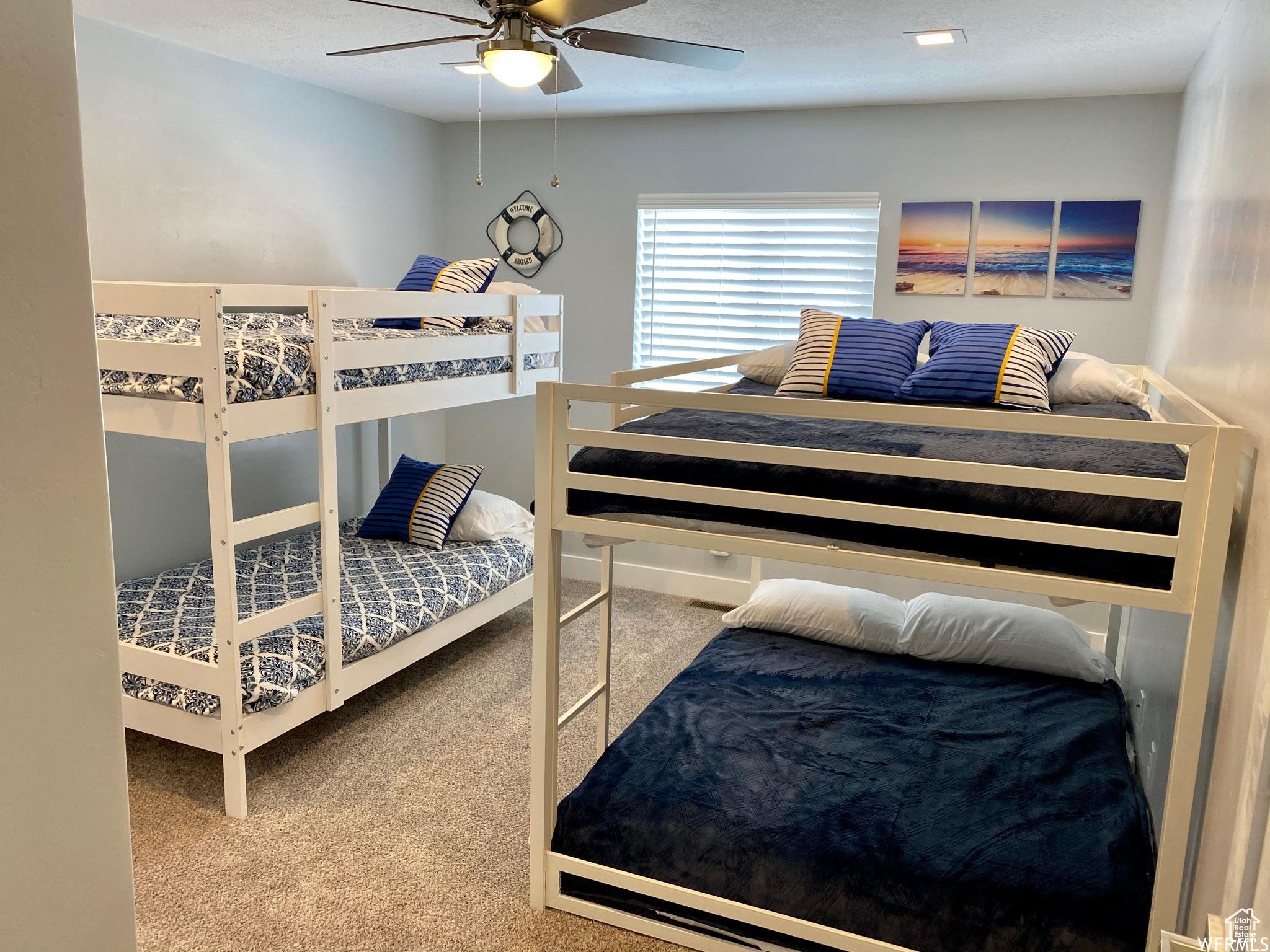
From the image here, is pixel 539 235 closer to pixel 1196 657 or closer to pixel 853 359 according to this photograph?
pixel 853 359

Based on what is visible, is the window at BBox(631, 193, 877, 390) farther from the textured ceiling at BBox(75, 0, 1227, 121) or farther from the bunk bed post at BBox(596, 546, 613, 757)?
the bunk bed post at BBox(596, 546, 613, 757)

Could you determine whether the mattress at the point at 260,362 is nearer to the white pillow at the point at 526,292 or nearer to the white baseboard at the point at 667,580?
the white pillow at the point at 526,292

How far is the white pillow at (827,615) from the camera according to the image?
9.64 feet

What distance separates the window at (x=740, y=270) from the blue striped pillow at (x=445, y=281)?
3.71 feet

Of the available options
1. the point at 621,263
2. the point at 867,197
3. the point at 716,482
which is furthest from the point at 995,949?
the point at 621,263

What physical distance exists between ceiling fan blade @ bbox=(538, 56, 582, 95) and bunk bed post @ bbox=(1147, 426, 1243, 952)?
1.94 metres

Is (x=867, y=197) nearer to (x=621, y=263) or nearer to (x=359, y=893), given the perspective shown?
(x=621, y=263)

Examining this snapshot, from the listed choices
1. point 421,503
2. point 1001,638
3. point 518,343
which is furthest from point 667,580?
point 1001,638

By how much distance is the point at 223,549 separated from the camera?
241 centimetres

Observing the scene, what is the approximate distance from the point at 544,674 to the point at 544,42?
5.32ft

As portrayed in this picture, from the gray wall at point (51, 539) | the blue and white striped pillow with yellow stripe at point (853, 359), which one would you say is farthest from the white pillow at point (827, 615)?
the gray wall at point (51, 539)

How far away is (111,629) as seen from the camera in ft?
3.09

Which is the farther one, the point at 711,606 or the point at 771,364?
the point at 711,606

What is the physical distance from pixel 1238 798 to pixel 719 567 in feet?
10.7
